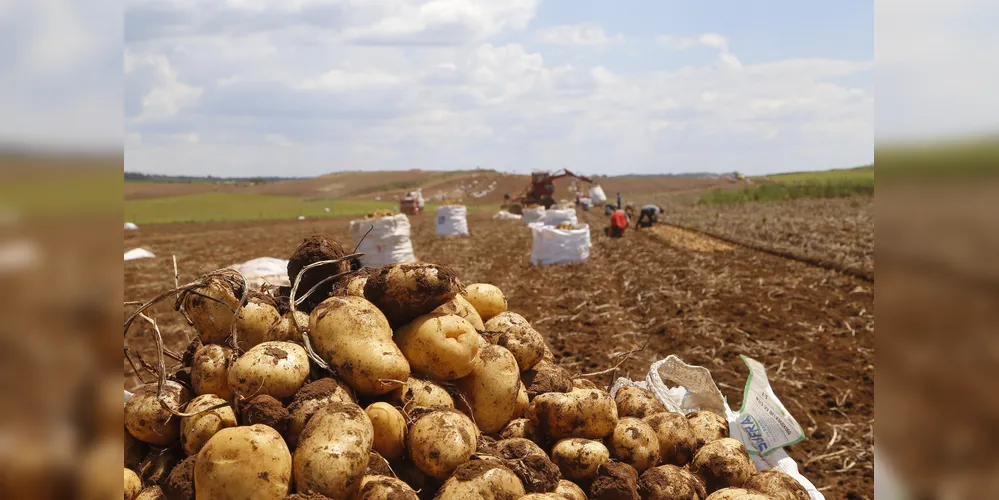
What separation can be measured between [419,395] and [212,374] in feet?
3.21

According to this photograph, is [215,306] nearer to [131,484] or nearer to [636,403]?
[131,484]

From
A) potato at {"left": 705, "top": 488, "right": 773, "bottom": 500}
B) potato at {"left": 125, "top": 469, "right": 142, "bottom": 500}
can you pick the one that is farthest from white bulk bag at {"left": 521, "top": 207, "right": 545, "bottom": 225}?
potato at {"left": 125, "top": 469, "right": 142, "bottom": 500}

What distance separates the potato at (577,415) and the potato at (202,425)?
155 cm

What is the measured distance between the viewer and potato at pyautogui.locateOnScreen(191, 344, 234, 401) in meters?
3.09

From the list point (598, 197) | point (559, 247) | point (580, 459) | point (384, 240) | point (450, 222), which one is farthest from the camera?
point (598, 197)

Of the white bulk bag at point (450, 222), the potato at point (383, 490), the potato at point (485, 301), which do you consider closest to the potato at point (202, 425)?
the potato at point (383, 490)

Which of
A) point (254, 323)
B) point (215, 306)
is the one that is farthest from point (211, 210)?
point (254, 323)

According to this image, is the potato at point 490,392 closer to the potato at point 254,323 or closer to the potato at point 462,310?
the potato at point 462,310

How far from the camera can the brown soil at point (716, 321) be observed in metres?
5.68

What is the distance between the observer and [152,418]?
296 cm

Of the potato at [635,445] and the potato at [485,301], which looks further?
the potato at [485,301]

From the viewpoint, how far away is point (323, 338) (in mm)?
3201
